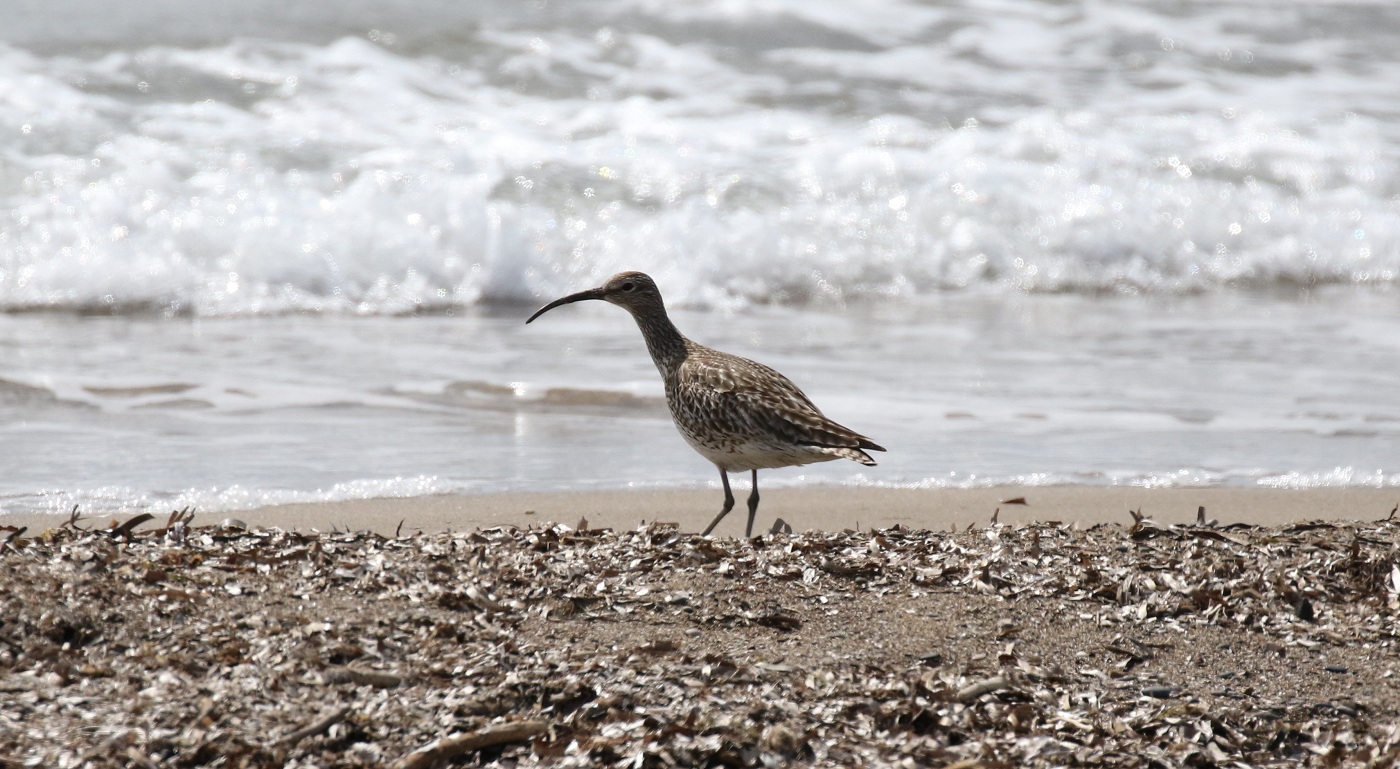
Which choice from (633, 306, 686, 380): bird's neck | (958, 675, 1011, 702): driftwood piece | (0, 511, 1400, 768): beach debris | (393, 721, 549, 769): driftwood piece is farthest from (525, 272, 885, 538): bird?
(393, 721, 549, 769): driftwood piece

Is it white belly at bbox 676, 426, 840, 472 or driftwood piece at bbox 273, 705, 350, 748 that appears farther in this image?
white belly at bbox 676, 426, 840, 472

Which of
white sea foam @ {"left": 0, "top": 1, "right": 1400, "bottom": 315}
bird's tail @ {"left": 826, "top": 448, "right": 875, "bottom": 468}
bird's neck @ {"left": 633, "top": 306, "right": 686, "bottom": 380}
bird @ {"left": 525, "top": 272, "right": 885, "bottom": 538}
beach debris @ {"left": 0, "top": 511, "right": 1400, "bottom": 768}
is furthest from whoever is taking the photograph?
white sea foam @ {"left": 0, "top": 1, "right": 1400, "bottom": 315}

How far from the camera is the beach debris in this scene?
3.19 metres

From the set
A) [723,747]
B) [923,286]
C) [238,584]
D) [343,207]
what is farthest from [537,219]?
[723,747]

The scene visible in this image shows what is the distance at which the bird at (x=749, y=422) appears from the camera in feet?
17.3

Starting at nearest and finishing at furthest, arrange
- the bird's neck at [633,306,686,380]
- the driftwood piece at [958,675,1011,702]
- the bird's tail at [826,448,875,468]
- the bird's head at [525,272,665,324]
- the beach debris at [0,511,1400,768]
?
1. the beach debris at [0,511,1400,768]
2. the driftwood piece at [958,675,1011,702]
3. the bird's tail at [826,448,875,468]
4. the bird's neck at [633,306,686,380]
5. the bird's head at [525,272,665,324]

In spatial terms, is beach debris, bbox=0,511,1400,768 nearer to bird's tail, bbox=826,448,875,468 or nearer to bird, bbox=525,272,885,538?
bird's tail, bbox=826,448,875,468

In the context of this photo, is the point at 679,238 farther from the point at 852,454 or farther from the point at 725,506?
the point at 852,454

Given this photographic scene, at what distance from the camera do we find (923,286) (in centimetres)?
1104

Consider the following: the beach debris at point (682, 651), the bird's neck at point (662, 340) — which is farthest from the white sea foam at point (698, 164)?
the beach debris at point (682, 651)

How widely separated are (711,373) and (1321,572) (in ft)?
7.32

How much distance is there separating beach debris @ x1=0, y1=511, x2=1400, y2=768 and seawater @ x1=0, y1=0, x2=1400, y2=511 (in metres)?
1.67

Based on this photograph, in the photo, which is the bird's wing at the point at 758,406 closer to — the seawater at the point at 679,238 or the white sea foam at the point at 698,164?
the seawater at the point at 679,238

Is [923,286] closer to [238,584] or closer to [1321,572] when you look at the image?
[1321,572]
